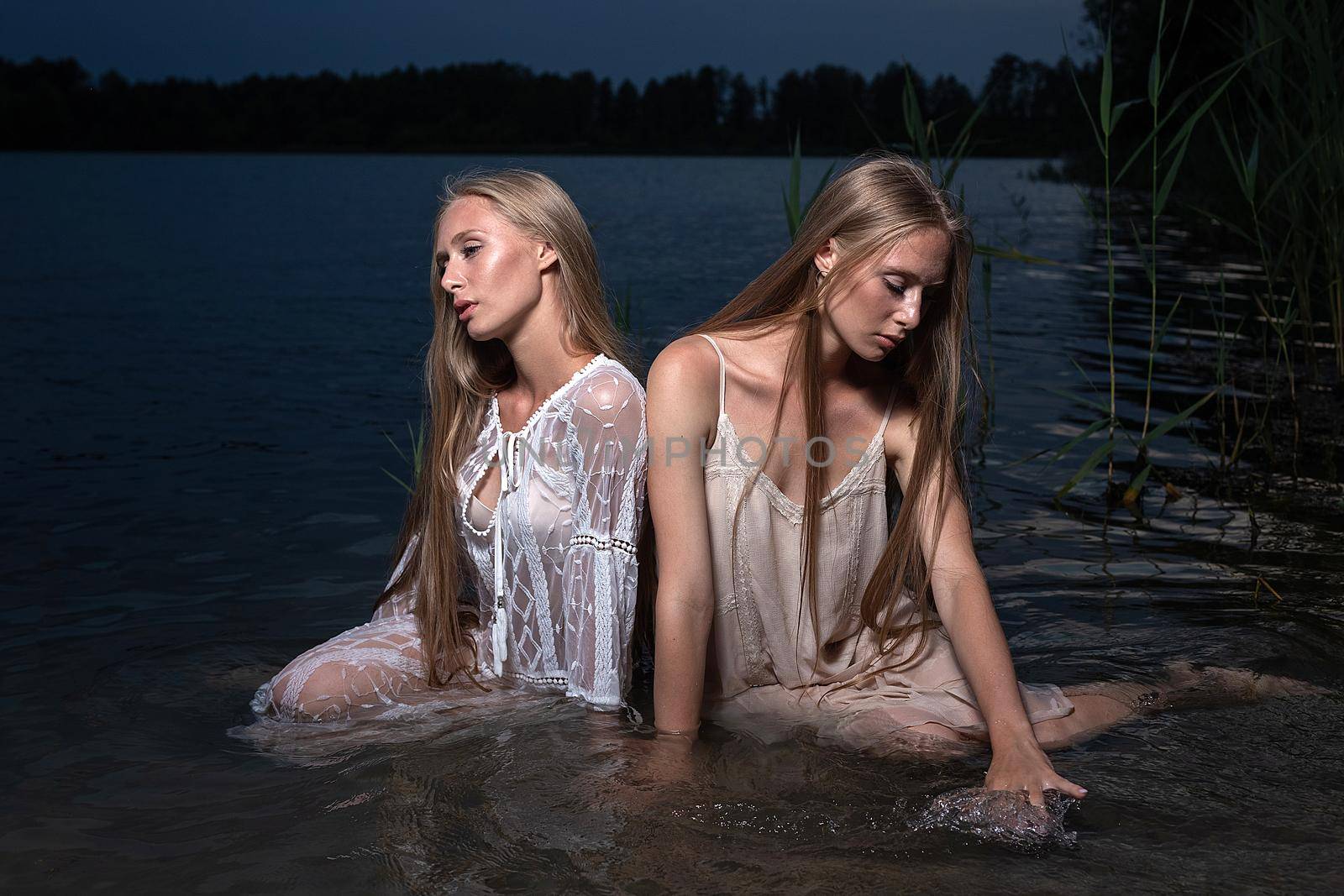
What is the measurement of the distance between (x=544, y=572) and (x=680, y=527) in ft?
1.60

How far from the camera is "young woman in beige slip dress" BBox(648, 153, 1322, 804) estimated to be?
2.73m

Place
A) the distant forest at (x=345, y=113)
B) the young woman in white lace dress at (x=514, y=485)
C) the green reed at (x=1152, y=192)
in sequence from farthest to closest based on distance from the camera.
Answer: the distant forest at (x=345, y=113), the green reed at (x=1152, y=192), the young woman in white lace dress at (x=514, y=485)

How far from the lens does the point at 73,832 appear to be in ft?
8.57

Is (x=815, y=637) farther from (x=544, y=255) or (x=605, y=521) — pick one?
(x=544, y=255)

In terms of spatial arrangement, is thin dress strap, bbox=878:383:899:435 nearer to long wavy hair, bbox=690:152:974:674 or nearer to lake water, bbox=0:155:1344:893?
long wavy hair, bbox=690:152:974:674

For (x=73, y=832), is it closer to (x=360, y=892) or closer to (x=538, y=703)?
(x=360, y=892)

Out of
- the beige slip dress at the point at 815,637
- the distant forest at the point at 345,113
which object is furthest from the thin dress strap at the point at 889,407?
the distant forest at the point at 345,113

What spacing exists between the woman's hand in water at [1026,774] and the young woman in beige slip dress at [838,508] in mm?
55

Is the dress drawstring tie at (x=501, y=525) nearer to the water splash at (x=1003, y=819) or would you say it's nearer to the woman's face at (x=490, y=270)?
the woman's face at (x=490, y=270)

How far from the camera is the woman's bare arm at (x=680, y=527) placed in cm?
271

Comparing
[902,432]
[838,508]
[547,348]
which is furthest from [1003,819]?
[547,348]

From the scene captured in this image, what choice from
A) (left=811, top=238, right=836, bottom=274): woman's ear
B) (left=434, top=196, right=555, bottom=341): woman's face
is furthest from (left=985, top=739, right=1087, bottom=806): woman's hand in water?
(left=434, top=196, right=555, bottom=341): woman's face

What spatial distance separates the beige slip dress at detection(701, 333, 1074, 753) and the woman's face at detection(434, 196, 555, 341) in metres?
0.49

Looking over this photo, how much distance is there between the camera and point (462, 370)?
3.19 metres
